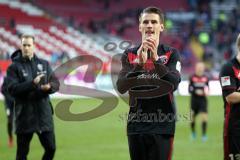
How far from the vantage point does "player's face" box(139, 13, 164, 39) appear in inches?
237

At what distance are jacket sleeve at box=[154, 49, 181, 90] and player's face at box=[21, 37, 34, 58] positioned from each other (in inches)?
136

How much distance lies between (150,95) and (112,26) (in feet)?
127

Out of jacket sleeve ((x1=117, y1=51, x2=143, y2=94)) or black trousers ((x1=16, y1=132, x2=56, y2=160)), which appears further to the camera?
black trousers ((x1=16, y1=132, x2=56, y2=160))

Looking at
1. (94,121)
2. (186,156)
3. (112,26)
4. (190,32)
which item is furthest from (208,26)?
(186,156)

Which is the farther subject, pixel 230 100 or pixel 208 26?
pixel 208 26

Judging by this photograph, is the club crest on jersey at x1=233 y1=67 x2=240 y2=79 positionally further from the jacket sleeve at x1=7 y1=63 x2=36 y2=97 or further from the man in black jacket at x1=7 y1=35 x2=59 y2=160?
the jacket sleeve at x1=7 y1=63 x2=36 y2=97

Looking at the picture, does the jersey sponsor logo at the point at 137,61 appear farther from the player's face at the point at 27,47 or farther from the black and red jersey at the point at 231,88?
the player's face at the point at 27,47

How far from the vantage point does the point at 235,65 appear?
7.39 m

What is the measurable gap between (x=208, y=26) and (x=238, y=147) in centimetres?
3996

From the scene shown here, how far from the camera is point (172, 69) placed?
621 cm

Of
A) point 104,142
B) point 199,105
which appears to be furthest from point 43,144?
point 199,105

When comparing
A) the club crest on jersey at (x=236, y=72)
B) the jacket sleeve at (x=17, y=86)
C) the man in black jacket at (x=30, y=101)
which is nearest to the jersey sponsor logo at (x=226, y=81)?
the club crest on jersey at (x=236, y=72)

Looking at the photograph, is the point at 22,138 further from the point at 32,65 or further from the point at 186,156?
the point at 186,156

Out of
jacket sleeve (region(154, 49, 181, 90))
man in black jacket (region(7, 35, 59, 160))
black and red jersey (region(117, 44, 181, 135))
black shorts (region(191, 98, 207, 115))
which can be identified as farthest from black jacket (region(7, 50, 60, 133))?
black shorts (region(191, 98, 207, 115))
